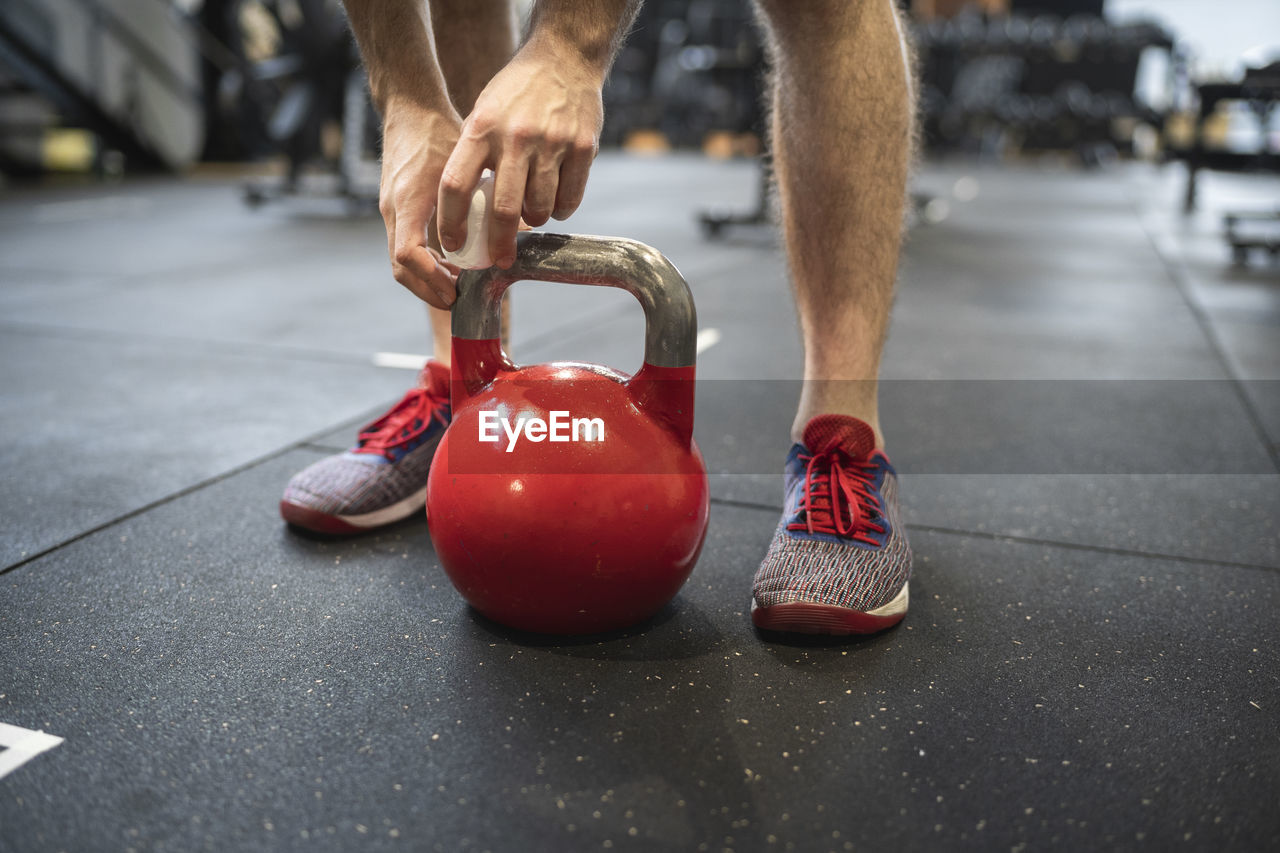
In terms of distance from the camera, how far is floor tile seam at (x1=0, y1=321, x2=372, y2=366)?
1.84 metres

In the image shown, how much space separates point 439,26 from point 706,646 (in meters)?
0.79

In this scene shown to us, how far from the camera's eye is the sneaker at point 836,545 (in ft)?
2.76

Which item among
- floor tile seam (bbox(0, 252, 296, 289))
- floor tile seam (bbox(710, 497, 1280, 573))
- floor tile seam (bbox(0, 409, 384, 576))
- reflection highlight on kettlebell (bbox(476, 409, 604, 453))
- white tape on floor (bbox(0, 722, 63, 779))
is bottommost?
floor tile seam (bbox(0, 252, 296, 289))

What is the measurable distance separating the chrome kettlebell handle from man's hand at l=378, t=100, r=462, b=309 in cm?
3

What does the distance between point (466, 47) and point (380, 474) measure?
1.70 feet

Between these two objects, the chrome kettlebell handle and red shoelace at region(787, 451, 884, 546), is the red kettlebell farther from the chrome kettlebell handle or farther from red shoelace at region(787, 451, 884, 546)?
red shoelace at region(787, 451, 884, 546)

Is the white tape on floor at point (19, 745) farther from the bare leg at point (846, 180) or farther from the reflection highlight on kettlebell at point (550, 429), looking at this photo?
the bare leg at point (846, 180)

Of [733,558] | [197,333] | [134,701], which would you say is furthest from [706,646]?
[197,333]

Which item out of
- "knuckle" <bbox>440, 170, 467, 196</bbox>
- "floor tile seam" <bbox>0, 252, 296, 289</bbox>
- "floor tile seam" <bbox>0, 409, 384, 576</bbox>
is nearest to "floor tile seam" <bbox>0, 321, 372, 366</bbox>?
"floor tile seam" <bbox>0, 409, 384, 576</bbox>

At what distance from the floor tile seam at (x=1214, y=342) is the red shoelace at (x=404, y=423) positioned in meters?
Answer: 1.12

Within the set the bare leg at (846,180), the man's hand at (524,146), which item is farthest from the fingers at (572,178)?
the bare leg at (846,180)

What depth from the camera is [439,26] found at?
1.14 metres

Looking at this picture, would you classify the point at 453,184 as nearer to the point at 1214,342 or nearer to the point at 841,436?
the point at 841,436

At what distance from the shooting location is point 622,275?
75cm
